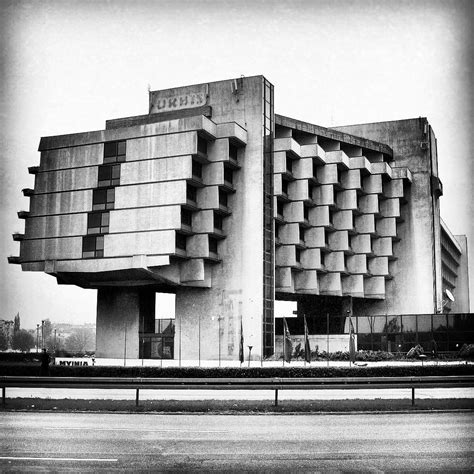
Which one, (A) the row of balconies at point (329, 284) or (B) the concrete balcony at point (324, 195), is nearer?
(A) the row of balconies at point (329, 284)

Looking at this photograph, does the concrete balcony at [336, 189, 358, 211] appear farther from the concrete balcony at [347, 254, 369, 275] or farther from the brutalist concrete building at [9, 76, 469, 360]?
the concrete balcony at [347, 254, 369, 275]

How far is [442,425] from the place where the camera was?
62.4ft

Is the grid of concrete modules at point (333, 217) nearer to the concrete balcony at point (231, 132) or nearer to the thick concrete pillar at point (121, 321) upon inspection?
the concrete balcony at point (231, 132)

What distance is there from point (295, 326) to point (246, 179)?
28881mm

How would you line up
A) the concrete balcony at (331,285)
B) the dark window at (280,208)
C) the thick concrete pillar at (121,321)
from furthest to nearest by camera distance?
the concrete balcony at (331,285) → the dark window at (280,208) → the thick concrete pillar at (121,321)

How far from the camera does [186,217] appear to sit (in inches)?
2837

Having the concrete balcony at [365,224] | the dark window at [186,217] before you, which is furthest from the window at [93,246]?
the concrete balcony at [365,224]

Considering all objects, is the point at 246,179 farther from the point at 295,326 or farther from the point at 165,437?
the point at 165,437

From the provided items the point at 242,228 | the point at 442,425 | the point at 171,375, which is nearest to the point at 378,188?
the point at 242,228

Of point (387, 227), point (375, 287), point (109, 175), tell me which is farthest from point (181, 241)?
point (387, 227)

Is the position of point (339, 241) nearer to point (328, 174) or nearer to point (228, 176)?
point (328, 174)

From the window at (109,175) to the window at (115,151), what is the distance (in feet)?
2.57

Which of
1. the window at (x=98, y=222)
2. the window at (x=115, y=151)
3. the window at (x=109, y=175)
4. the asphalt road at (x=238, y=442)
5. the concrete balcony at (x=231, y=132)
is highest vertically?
the concrete balcony at (x=231, y=132)

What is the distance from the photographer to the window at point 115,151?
2904 inches
